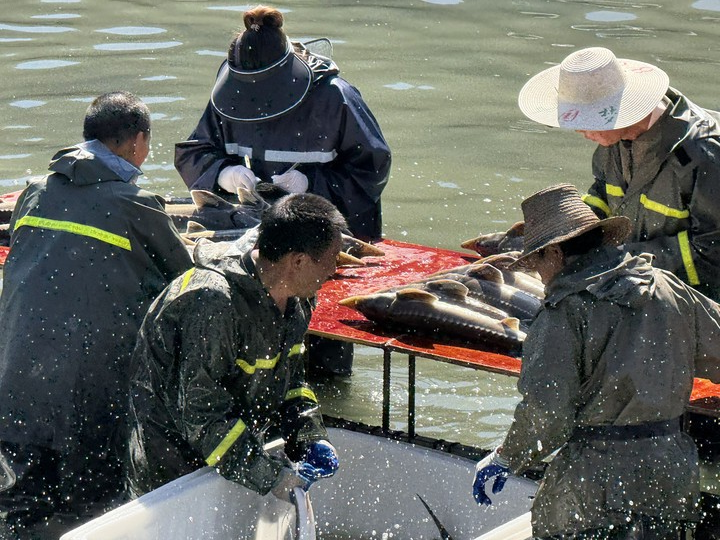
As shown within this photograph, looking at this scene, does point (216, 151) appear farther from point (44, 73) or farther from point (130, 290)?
point (44, 73)

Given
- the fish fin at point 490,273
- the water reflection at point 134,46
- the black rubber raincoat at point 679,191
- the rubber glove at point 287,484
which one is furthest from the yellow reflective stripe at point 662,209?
the water reflection at point 134,46

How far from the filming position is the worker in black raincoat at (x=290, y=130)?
7.69 m

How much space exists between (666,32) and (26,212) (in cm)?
1307

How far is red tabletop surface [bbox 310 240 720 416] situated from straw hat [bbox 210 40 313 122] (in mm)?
1095

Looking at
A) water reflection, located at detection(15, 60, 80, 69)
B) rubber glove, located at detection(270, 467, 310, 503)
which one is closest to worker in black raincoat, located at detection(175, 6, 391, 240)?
rubber glove, located at detection(270, 467, 310, 503)

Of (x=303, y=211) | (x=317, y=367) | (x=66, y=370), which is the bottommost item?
(x=317, y=367)

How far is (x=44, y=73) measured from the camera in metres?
15.1

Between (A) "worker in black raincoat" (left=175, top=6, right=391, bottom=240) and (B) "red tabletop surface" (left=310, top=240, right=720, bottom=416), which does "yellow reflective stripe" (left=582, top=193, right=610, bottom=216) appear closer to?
(B) "red tabletop surface" (left=310, top=240, right=720, bottom=416)

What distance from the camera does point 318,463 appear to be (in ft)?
17.3

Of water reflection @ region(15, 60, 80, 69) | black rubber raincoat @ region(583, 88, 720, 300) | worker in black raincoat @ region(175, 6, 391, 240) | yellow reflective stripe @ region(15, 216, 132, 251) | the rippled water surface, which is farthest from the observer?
water reflection @ region(15, 60, 80, 69)

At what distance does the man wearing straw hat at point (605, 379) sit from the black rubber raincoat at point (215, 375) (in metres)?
1.01

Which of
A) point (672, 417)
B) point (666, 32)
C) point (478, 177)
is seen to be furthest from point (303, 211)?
point (666, 32)

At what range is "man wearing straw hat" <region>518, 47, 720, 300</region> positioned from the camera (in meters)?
5.78

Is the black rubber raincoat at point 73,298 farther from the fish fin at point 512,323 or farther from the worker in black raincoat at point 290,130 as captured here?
the worker in black raincoat at point 290,130
